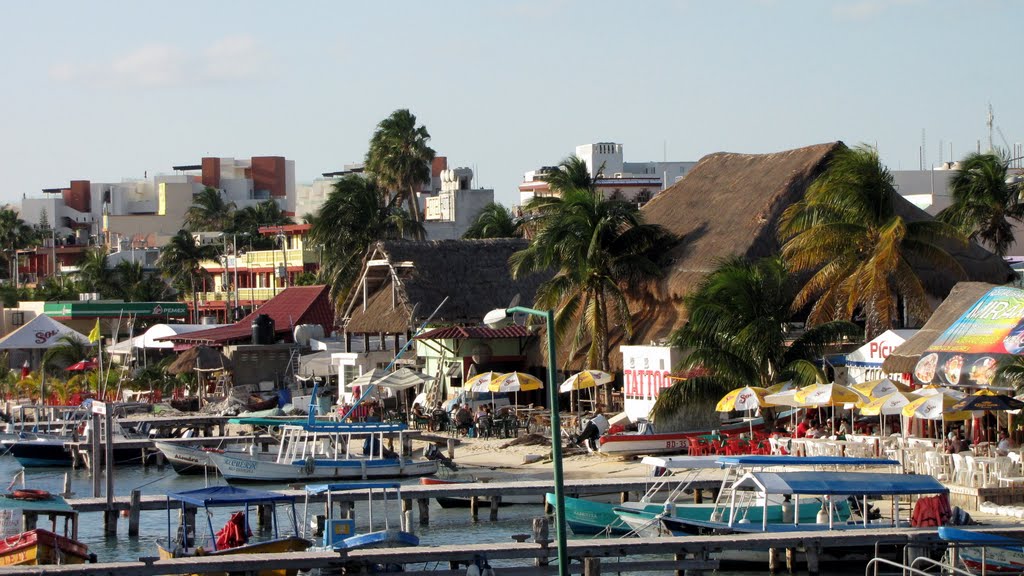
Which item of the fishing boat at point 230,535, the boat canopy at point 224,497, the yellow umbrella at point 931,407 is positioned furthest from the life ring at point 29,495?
the yellow umbrella at point 931,407

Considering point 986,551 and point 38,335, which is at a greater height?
point 38,335

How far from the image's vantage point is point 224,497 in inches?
1156

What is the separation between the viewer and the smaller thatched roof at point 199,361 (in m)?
68.1

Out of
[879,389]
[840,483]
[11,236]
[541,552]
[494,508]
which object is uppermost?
[11,236]

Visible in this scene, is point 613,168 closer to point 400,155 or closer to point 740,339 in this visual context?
point 400,155

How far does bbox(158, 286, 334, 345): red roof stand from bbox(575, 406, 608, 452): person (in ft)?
104

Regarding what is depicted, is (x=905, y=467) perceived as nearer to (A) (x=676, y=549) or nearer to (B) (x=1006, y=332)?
(B) (x=1006, y=332)

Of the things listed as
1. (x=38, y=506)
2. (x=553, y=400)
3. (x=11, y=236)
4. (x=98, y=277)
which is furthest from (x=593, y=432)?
(x=11, y=236)

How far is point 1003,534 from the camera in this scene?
1008 inches

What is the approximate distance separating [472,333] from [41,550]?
29.6m

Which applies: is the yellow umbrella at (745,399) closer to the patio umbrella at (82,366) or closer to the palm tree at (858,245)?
the palm tree at (858,245)

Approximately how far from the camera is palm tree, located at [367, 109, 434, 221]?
79188 millimetres

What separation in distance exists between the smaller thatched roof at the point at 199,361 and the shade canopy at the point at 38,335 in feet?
49.7

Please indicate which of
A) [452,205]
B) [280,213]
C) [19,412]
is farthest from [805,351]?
[280,213]
